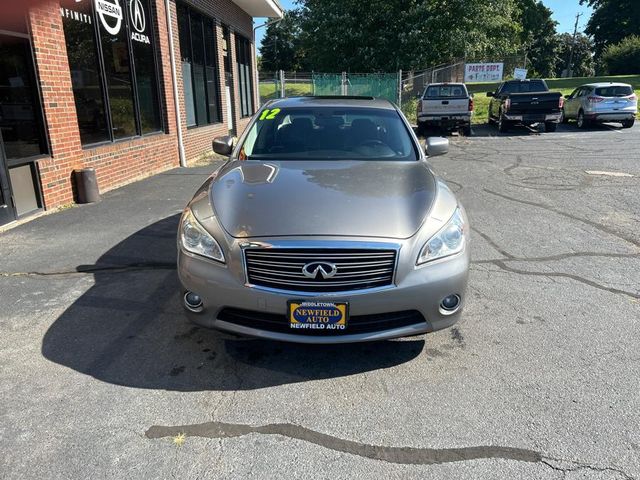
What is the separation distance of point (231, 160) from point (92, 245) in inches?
90.8

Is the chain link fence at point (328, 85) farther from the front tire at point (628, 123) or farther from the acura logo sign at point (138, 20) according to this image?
the acura logo sign at point (138, 20)

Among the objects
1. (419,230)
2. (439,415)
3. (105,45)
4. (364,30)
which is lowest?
(439,415)

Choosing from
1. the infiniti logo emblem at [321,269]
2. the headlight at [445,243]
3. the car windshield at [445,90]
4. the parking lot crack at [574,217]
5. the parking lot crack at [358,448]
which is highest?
the car windshield at [445,90]

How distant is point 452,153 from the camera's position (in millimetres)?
13648

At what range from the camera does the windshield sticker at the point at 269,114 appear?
4905 millimetres

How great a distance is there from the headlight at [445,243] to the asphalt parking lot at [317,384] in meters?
0.75

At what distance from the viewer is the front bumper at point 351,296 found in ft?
9.43

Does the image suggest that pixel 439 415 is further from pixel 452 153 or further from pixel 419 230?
pixel 452 153

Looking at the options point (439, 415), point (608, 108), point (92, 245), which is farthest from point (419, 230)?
point (608, 108)

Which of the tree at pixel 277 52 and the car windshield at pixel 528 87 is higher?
→ the tree at pixel 277 52

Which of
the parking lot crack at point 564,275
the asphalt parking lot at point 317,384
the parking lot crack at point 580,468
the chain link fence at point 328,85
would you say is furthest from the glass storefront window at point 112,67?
the chain link fence at point 328,85

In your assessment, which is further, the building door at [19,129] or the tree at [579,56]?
the tree at [579,56]

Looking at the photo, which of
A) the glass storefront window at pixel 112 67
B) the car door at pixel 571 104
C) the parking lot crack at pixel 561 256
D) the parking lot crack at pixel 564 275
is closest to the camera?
the parking lot crack at pixel 564 275

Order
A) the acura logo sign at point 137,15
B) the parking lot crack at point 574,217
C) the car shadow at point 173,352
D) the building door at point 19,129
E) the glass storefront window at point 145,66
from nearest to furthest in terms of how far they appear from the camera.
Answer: the car shadow at point 173,352 → the parking lot crack at point 574,217 → the building door at point 19,129 → the acura logo sign at point 137,15 → the glass storefront window at point 145,66
